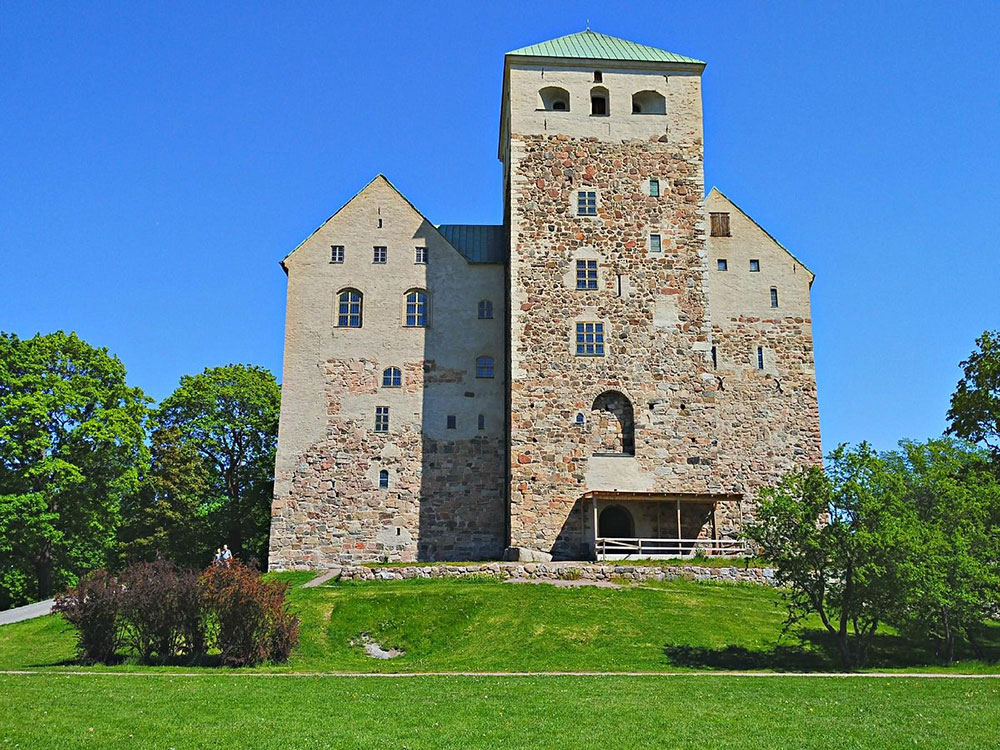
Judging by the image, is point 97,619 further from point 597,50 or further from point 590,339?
point 597,50

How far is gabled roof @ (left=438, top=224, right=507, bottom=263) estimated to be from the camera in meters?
40.1

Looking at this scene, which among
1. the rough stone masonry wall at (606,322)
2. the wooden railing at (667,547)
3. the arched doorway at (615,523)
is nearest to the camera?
the wooden railing at (667,547)

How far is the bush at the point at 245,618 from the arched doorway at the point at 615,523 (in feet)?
52.9

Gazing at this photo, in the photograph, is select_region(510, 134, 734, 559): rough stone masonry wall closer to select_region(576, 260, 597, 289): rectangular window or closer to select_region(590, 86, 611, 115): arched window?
select_region(576, 260, 597, 289): rectangular window

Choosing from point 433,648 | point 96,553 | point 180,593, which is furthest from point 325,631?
point 96,553

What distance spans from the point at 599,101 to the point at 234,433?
22725 millimetres

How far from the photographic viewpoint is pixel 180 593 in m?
21.2

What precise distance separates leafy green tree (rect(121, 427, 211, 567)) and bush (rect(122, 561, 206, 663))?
65.5 feet

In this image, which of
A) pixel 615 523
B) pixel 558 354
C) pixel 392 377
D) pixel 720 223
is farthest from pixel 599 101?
pixel 615 523

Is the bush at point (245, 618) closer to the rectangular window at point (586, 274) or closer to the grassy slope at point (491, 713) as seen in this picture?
the grassy slope at point (491, 713)

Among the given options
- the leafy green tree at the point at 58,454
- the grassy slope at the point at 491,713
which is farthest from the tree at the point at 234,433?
the grassy slope at the point at 491,713

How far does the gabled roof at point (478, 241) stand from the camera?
4012 centimetres

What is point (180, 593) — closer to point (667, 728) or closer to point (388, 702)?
point (388, 702)

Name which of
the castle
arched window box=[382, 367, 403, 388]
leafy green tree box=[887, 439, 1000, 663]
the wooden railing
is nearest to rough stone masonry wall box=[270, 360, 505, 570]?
the castle
